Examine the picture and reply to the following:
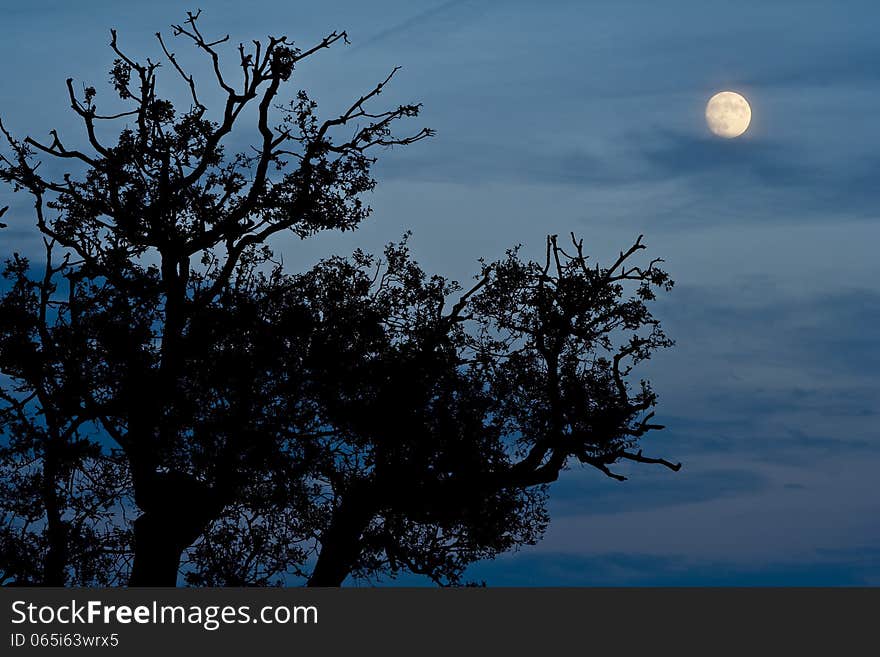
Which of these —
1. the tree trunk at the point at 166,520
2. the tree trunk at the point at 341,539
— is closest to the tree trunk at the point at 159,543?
the tree trunk at the point at 166,520

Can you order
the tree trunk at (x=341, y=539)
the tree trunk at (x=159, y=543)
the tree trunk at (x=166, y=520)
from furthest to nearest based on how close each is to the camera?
the tree trunk at (x=341, y=539)
the tree trunk at (x=159, y=543)
the tree trunk at (x=166, y=520)

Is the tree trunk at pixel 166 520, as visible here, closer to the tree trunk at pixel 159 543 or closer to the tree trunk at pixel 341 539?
the tree trunk at pixel 159 543

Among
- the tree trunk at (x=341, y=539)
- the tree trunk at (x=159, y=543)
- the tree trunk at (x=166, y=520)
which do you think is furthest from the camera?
the tree trunk at (x=341, y=539)

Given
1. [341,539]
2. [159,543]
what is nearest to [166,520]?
[159,543]

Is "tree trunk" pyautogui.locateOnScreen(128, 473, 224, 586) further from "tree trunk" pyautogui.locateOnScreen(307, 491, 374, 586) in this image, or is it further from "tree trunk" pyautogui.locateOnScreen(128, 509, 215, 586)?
"tree trunk" pyautogui.locateOnScreen(307, 491, 374, 586)

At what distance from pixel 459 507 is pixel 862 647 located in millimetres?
14148

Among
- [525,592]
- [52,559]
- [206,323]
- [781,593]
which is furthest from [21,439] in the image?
[781,593]

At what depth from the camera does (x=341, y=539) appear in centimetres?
3250

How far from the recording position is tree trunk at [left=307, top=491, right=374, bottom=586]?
32.3m

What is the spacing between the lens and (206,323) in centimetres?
3147

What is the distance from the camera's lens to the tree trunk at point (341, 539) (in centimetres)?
3228

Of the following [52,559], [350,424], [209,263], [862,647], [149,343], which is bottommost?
[862,647]

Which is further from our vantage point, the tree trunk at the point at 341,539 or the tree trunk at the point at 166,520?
the tree trunk at the point at 341,539

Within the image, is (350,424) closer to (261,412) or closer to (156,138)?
(261,412)
